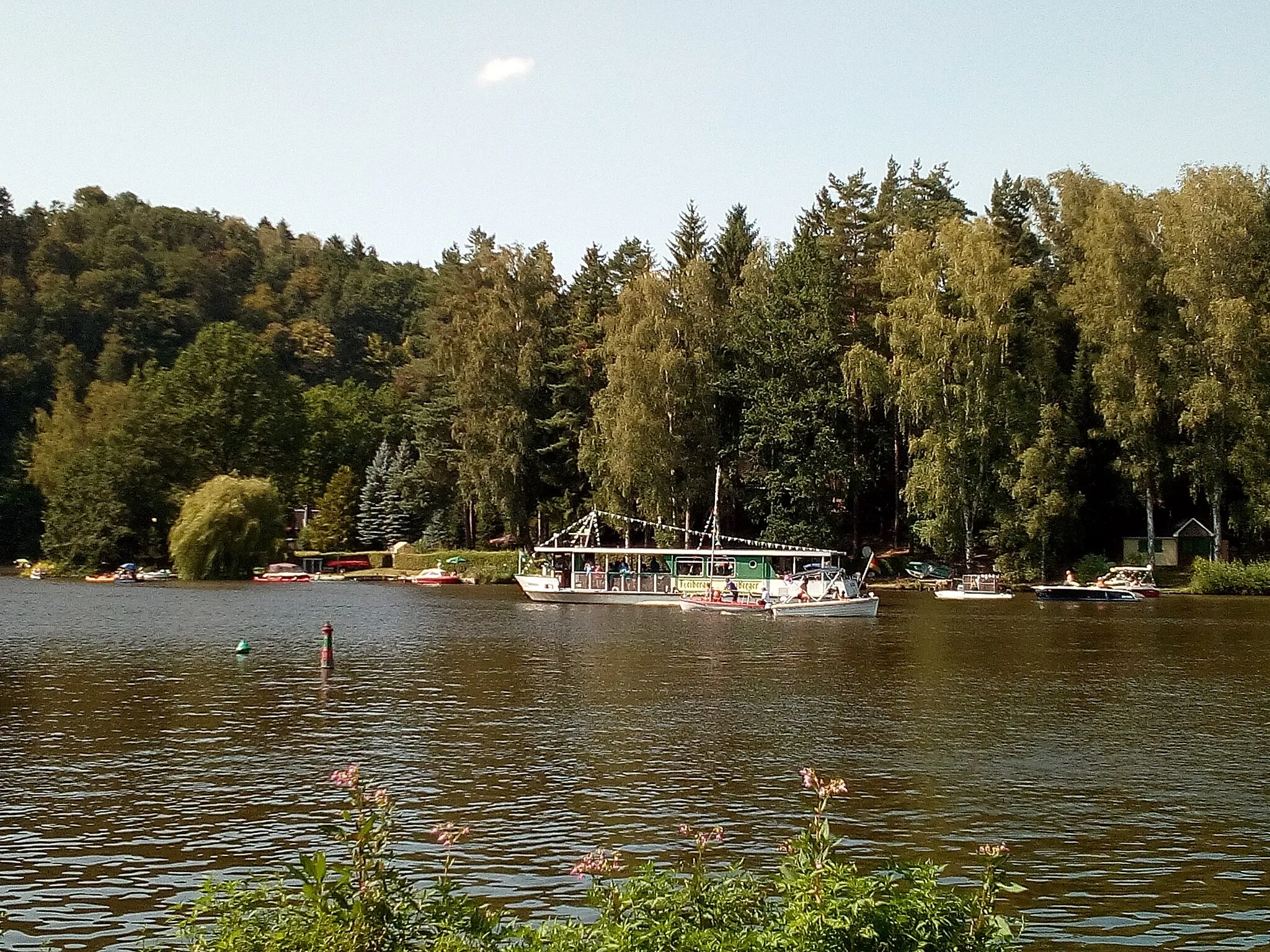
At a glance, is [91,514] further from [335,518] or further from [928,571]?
[928,571]

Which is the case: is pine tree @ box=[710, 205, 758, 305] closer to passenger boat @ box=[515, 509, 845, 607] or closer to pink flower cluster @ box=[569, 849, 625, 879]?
passenger boat @ box=[515, 509, 845, 607]

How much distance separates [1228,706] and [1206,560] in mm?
43953

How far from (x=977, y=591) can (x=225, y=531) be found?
49973mm

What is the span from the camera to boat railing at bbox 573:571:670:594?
66250 millimetres

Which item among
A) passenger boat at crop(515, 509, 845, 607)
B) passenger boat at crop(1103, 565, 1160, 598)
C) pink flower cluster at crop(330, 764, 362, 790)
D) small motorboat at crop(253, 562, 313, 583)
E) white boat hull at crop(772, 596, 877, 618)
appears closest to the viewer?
pink flower cluster at crop(330, 764, 362, 790)

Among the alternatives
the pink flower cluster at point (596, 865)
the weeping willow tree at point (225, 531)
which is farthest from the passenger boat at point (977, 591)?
the pink flower cluster at point (596, 865)

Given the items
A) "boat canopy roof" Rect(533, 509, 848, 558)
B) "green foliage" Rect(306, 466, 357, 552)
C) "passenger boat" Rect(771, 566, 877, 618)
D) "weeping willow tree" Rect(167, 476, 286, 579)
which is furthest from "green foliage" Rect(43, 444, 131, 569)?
"passenger boat" Rect(771, 566, 877, 618)

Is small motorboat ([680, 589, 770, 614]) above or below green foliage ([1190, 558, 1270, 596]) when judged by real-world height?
below

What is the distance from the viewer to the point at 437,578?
87.3 meters

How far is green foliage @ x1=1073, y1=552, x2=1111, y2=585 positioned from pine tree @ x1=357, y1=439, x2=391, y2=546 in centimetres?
5630

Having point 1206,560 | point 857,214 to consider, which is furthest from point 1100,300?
point 857,214

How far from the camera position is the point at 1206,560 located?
68.6 metres

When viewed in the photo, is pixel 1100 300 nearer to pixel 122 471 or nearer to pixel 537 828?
pixel 537 828

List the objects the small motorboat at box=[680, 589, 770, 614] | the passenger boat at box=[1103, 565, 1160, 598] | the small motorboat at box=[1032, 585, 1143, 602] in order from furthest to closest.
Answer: the passenger boat at box=[1103, 565, 1160, 598], the small motorboat at box=[1032, 585, 1143, 602], the small motorboat at box=[680, 589, 770, 614]
